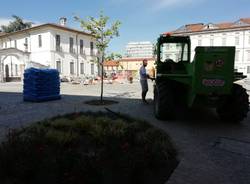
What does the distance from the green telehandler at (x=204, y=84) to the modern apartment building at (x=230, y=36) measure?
46.5 m

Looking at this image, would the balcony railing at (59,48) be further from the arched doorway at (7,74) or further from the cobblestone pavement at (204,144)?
the cobblestone pavement at (204,144)

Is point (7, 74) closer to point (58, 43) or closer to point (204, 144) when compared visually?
point (58, 43)

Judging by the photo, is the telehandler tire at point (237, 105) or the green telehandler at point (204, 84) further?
the telehandler tire at point (237, 105)

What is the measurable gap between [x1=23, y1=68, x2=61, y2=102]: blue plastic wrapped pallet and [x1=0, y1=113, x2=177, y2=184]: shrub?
6.99 m

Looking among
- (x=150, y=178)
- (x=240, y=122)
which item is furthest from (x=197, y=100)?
(x=150, y=178)

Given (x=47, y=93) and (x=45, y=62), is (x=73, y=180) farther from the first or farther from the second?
(x=45, y=62)

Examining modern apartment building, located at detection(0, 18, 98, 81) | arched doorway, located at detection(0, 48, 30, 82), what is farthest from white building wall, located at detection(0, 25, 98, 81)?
arched doorway, located at detection(0, 48, 30, 82)

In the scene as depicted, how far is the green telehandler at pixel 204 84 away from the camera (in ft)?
18.6

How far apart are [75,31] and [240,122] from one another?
113 ft

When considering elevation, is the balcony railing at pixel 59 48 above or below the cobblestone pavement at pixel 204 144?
above

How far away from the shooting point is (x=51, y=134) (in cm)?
386

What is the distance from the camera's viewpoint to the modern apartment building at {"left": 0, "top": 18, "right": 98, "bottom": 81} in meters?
31.9

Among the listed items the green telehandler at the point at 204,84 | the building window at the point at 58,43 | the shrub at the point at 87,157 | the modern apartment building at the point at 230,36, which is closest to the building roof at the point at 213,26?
the modern apartment building at the point at 230,36

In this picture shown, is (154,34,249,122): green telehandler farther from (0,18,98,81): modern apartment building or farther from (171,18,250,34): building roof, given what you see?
(171,18,250,34): building roof
